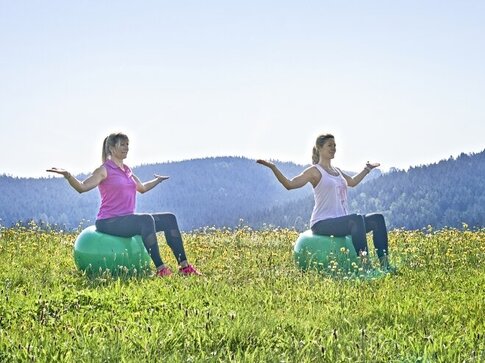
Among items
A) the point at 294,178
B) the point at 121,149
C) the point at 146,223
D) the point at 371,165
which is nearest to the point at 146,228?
the point at 146,223

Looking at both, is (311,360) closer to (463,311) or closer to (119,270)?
(463,311)

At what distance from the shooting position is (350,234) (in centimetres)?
1049

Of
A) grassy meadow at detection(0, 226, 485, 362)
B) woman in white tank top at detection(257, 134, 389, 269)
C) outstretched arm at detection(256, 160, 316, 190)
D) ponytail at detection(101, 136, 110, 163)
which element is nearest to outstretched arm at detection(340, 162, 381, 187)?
woman in white tank top at detection(257, 134, 389, 269)

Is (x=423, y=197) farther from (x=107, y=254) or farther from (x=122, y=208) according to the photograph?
(x=107, y=254)

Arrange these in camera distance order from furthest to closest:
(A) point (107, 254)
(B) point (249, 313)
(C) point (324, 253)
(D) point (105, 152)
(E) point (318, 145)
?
(E) point (318, 145)
(D) point (105, 152)
(C) point (324, 253)
(A) point (107, 254)
(B) point (249, 313)

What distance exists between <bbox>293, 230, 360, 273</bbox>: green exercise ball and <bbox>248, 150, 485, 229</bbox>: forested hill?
343ft

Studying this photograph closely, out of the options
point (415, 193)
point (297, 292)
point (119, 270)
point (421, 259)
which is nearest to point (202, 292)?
point (297, 292)

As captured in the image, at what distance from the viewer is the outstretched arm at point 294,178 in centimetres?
1000

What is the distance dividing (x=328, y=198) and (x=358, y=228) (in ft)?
2.39

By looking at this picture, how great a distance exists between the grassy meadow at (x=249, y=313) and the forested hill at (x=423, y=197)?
10546cm

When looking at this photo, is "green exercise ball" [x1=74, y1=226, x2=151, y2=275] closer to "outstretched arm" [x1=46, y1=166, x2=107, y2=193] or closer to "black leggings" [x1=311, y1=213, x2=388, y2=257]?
"outstretched arm" [x1=46, y1=166, x2=107, y2=193]

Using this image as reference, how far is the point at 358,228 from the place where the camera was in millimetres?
10359

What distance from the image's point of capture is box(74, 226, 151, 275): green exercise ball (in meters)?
10.0

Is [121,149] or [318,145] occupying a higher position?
[121,149]
